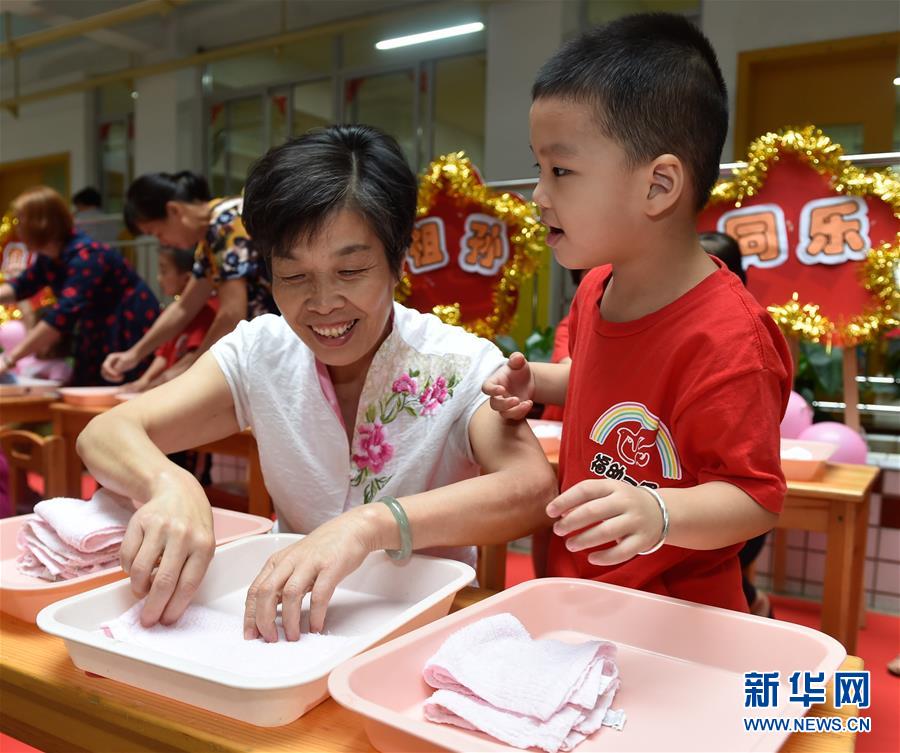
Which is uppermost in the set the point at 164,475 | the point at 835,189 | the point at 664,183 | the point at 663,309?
the point at 835,189

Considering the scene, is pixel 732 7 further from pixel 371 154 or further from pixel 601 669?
pixel 601 669

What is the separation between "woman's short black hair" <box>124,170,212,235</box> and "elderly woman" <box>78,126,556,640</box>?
2.05 m

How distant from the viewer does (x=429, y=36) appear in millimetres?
6652

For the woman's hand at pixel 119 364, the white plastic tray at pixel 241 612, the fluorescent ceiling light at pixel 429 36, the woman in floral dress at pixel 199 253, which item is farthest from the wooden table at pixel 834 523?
the fluorescent ceiling light at pixel 429 36

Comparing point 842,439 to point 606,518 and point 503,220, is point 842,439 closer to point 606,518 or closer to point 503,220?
point 503,220

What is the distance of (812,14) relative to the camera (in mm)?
4895

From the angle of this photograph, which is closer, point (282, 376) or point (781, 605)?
point (282, 376)

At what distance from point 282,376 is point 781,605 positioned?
245 centimetres

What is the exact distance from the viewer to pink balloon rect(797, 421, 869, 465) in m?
2.58

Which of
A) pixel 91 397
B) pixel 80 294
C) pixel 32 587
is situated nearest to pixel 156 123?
pixel 80 294

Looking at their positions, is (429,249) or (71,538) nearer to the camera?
(71,538)

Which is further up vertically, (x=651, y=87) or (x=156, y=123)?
(x=156, y=123)

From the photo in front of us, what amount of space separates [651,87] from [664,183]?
0.11 m

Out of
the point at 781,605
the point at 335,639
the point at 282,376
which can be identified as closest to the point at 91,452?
the point at 282,376
